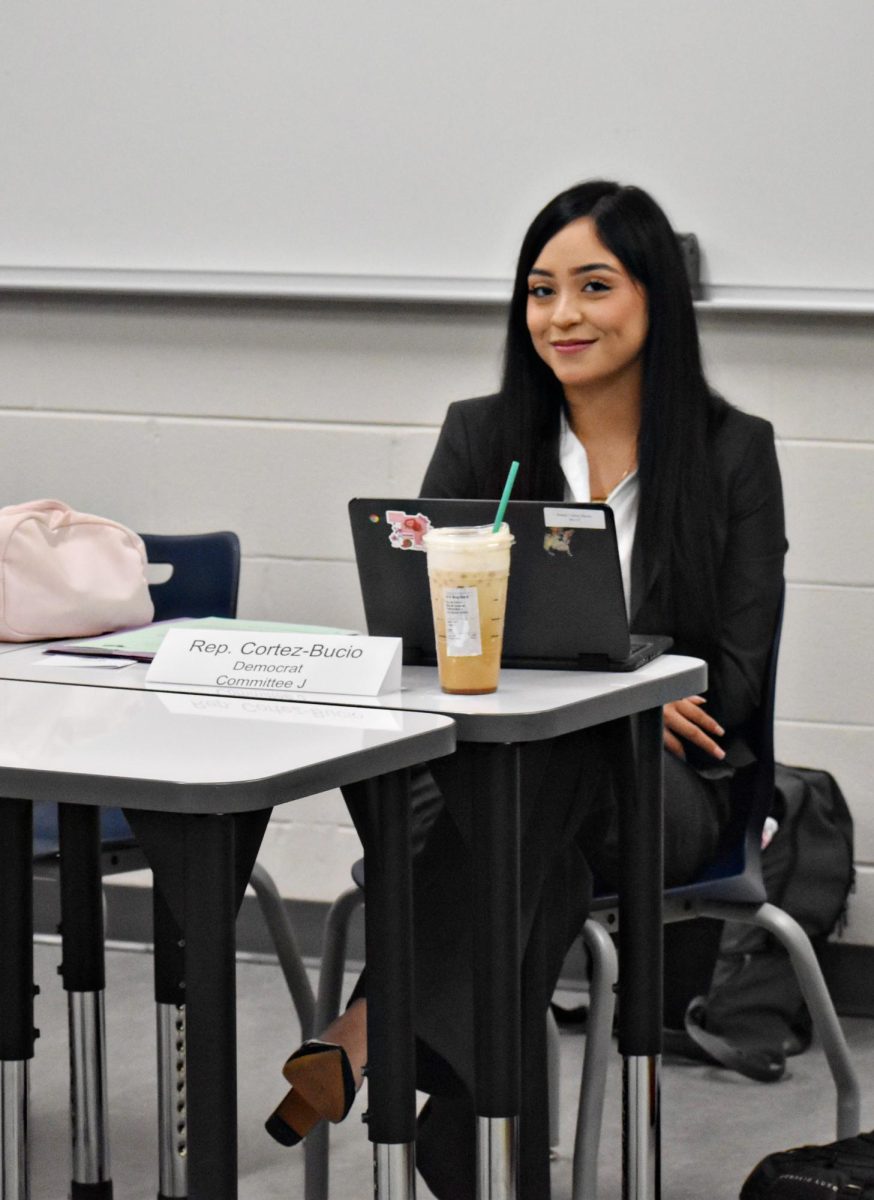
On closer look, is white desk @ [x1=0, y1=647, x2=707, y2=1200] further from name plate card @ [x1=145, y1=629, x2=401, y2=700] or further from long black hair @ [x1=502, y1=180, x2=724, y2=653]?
long black hair @ [x1=502, y1=180, x2=724, y2=653]

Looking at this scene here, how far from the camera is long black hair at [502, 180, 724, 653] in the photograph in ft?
7.58

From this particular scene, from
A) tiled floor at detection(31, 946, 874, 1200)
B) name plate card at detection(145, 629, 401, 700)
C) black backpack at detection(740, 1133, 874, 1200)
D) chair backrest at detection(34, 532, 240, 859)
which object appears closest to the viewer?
name plate card at detection(145, 629, 401, 700)

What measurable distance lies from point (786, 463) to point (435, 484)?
73 centimetres

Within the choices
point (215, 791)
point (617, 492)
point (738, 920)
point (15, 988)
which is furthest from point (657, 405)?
point (215, 791)

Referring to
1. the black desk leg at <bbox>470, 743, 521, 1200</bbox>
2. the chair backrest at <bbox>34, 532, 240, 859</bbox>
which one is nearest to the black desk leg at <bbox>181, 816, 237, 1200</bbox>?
the black desk leg at <bbox>470, 743, 521, 1200</bbox>

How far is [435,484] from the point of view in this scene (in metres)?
2.53

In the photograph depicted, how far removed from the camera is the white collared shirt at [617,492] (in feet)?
7.89

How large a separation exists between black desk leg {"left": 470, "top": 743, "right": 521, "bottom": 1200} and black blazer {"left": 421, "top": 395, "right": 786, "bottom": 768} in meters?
0.63

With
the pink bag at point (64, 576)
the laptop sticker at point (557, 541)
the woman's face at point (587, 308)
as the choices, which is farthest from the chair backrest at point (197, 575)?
the laptop sticker at point (557, 541)

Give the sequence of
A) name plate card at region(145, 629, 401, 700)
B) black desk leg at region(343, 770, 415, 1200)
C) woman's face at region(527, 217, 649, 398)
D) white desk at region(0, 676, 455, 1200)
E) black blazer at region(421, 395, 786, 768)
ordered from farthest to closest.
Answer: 1. woman's face at region(527, 217, 649, 398)
2. black blazer at region(421, 395, 786, 768)
3. name plate card at region(145, 629, 401, 700)
4. black desk leg at region(343, 770, 415, 1200)
5. white desk at region(0, 676, 455, 1200)

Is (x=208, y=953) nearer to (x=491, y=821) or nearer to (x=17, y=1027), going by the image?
(x=491, y=821)

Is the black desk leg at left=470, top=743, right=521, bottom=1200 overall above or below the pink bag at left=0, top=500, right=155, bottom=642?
below

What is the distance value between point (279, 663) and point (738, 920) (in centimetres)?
71

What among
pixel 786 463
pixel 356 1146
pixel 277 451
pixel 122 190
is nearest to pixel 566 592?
pixel 356 1146
